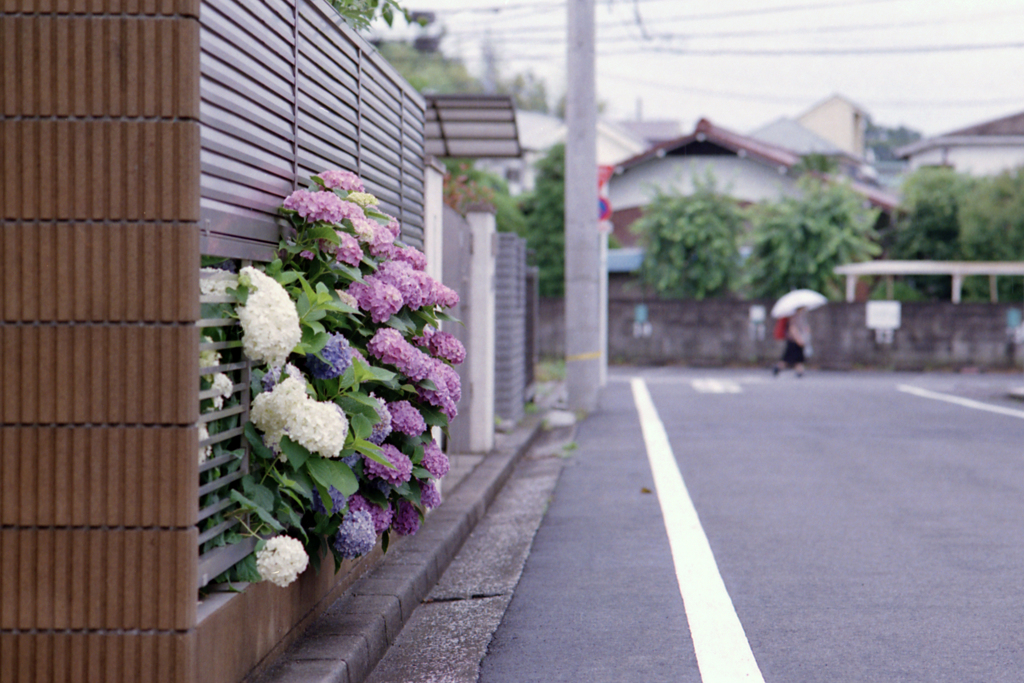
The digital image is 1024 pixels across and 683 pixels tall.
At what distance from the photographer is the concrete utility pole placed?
1407cm

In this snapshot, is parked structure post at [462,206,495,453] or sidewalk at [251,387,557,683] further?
parked structure post at [462,206,495,453]

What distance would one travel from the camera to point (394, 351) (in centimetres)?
411

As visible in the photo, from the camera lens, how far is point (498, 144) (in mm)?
11078

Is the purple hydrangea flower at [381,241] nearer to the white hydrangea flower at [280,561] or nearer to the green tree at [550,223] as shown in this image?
the white hydrangea flower at [280,561]

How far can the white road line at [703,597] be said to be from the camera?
4004 millimetres

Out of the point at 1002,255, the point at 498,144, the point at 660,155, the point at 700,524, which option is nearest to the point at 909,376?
the point at 1002,255

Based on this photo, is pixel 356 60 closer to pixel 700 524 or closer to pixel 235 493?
pixel 235 493

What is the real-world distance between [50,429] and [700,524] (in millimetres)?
4587

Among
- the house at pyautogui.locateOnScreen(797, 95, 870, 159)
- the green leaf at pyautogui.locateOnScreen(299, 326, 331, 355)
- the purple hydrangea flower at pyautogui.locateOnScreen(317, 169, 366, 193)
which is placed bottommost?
the green leaf at pyautogui.locateOnScreen(299, 326, 331, 355)

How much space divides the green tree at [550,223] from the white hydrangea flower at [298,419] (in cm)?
2902

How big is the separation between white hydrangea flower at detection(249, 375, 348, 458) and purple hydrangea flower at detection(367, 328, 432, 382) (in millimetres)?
575

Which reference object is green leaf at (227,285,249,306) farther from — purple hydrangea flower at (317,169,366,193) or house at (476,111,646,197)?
house at (476,111,646,197)

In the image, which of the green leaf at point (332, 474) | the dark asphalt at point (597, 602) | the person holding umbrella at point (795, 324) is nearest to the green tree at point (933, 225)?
the person holding umbrella at point (795, 324)

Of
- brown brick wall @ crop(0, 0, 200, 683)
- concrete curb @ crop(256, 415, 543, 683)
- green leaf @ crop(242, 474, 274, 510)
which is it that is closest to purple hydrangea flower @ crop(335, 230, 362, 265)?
green leaf @ crop(242, 474, 274, 510)
